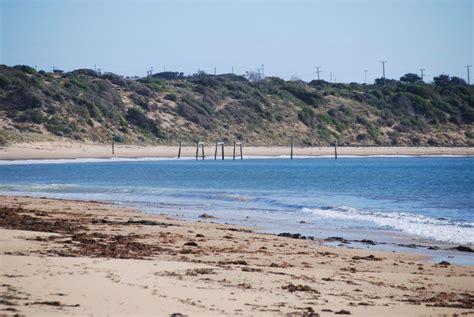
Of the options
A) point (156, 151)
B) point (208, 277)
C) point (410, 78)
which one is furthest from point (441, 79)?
point (208, 277)

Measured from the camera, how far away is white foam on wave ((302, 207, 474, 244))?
61.4 feet

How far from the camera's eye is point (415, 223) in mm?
21547

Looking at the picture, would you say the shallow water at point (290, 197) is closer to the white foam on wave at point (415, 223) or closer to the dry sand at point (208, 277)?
the white foam on wave at point (415, 223)

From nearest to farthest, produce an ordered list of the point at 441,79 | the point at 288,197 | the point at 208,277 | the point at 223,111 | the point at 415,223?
the point at 208,277 < the point at 415,223 < the point at 288,197 < the point at 223,111 < the point at 441,79

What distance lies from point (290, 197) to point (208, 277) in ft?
71.1

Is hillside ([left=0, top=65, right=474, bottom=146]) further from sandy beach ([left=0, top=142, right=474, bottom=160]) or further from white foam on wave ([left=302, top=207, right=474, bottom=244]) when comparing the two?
white foam on wave ([left=302, top=207, right=474, bottom=244])

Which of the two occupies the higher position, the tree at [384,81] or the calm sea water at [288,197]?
the tree at [384,81]

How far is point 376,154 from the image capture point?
8806cm

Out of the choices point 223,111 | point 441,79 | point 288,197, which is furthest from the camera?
point 441,79

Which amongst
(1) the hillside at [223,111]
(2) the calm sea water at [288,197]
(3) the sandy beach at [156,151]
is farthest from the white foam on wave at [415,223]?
(1) the hillside at [223,111]

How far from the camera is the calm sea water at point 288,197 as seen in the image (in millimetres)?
21266

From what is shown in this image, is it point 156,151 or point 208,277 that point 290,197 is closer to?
point 208,277

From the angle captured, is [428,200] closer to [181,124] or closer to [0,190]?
[0,190]

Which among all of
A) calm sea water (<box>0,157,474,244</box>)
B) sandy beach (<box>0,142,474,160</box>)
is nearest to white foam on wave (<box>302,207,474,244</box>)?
calm sea water (<box>0,157,474,244</box>)
